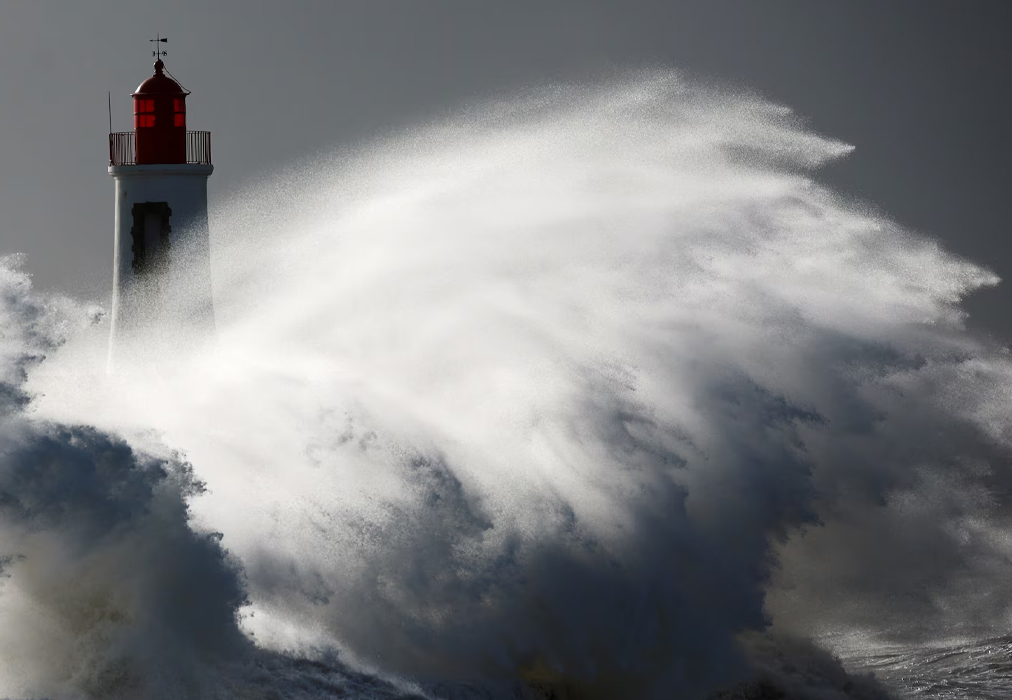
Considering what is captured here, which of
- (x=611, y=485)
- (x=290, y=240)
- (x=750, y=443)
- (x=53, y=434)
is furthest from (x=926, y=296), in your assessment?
(x=53, y=434)

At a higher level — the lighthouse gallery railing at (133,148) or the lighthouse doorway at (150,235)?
the lighthouse gallery railing at (133,148)

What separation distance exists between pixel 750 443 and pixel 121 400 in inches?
424

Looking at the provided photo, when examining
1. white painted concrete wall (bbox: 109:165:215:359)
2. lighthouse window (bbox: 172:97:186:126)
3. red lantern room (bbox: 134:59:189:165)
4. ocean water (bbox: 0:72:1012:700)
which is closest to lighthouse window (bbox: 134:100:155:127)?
red lantern room (bbox: 134:59:189:165)

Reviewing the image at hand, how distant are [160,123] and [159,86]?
88 cm

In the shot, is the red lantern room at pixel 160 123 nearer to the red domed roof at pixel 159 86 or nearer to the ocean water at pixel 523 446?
the red domed roof at pixel 159 86

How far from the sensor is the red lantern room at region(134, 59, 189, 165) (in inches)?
1052

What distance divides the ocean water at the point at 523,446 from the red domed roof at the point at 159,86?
4.42 metres

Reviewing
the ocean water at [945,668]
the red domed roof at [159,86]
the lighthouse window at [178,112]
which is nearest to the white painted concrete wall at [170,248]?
the lighthouse window at [178,112]

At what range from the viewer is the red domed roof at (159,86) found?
89.2 feet

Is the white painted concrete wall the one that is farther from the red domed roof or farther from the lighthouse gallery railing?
the red domed roof

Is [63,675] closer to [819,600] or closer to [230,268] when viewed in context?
[819,600]

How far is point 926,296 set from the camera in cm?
3061

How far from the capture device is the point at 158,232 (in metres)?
26.2

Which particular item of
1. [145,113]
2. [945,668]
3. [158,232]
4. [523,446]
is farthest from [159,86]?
[945,668]
